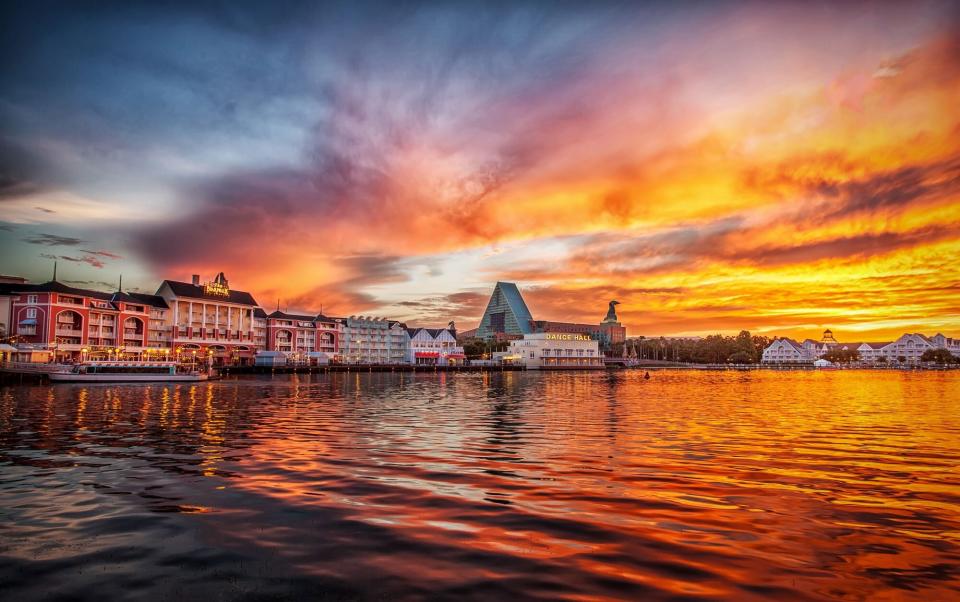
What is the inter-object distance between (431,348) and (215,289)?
70198 mm

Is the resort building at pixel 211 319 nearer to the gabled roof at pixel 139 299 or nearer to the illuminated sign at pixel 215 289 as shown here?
the illuminated sign at pixel 215 289

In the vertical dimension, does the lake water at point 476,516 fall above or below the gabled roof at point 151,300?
below

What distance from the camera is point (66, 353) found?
91750mm

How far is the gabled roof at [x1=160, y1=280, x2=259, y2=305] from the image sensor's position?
120 metres

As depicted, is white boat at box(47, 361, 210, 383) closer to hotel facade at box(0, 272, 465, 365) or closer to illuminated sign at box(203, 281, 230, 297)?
hotel facade at box(0, 272, 465, 365)

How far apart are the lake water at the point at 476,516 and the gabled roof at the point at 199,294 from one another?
11025 cm

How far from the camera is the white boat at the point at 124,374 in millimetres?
68500

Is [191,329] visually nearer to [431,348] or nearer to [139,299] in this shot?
[139,299]

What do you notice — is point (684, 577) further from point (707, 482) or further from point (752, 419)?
point (752, 419)

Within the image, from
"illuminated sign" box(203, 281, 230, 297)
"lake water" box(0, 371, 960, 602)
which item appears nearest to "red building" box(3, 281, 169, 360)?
"illuminated sign" box(203, 281, 230, 297)

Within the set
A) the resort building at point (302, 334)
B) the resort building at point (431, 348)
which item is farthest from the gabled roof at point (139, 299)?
the resort building at point (431, 348)

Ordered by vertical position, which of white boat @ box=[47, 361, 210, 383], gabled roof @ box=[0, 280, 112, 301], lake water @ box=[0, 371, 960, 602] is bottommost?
lake water @ box=[0, 371, 960, 602]

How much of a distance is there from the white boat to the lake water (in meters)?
57.1

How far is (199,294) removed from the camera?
124812 mm
